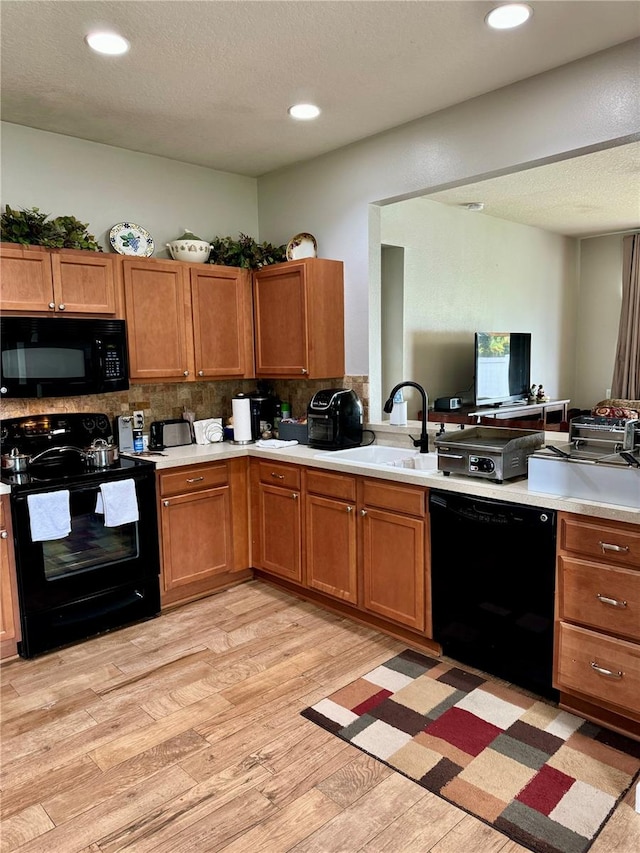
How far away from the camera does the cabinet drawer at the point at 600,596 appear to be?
212cm

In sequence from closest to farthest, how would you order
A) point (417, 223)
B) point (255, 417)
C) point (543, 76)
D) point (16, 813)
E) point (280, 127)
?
point (16, 813) < point (543, 76) < point (280, 127) < point (255, 417) < point (417, 223)

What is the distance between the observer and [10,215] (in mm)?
3043

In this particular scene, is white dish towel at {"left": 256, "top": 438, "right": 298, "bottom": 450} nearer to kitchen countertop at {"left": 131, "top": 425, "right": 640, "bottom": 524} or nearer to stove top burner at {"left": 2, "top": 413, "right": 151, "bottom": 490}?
kitchen countertop at {"left": 131, "top": 425, "right": 640, "bottom": 524}

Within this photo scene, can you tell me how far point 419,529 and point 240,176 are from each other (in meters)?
2.89

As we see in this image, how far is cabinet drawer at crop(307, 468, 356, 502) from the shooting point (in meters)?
3.11

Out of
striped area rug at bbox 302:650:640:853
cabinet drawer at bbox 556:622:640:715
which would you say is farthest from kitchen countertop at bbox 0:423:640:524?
striped area rug at bbox 302:650:640:853

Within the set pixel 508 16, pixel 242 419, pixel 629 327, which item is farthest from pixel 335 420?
pixel 629 327

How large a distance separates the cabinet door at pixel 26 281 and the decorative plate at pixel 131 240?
568 mm

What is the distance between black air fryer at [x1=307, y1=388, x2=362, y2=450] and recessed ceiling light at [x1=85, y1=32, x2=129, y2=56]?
198cm

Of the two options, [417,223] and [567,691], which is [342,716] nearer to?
[567,691]

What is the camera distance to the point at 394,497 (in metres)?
2.89

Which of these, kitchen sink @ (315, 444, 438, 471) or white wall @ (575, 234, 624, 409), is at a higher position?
white wall @ (575, 234, 624, 409)

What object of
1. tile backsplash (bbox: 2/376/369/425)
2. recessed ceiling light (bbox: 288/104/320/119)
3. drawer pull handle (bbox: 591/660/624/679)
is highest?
recessed ceiling light (bbox: 288/104/320/119)

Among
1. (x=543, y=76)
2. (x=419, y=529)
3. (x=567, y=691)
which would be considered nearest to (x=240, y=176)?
(x=543, y=76)
